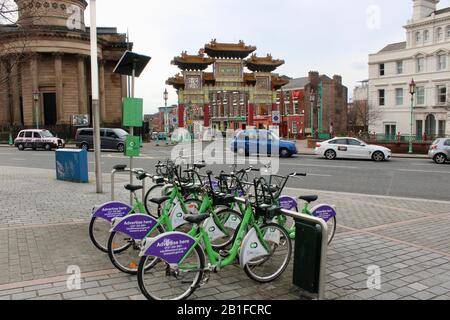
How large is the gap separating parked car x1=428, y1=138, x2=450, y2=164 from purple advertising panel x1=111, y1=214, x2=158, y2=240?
20908 mm

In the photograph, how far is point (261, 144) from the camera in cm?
2659

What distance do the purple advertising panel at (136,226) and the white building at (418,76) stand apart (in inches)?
1857

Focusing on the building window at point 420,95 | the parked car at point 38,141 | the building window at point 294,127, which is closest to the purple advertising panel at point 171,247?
the parked car at point 38,141

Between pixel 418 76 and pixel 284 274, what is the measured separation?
51.6m

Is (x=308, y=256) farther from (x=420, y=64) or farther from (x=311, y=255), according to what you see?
(x=420, y=64)

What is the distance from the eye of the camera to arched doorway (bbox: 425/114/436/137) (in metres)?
47.6

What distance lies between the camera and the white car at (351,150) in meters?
23.2

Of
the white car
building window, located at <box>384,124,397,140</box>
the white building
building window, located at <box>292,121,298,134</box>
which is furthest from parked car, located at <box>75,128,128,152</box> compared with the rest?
building window, located at <box>292,121,298,134</box>

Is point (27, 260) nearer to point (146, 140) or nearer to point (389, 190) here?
point (389, 190)

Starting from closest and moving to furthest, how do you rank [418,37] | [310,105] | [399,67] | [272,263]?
[272,263] < [418,37] < [399,67] < [310,105]

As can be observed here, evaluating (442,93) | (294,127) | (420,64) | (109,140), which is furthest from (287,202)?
(294,127)

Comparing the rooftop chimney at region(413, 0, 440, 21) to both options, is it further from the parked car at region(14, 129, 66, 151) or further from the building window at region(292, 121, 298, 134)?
the parked car at region(14, 129, 66, 151)

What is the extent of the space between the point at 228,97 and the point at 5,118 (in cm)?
4857
